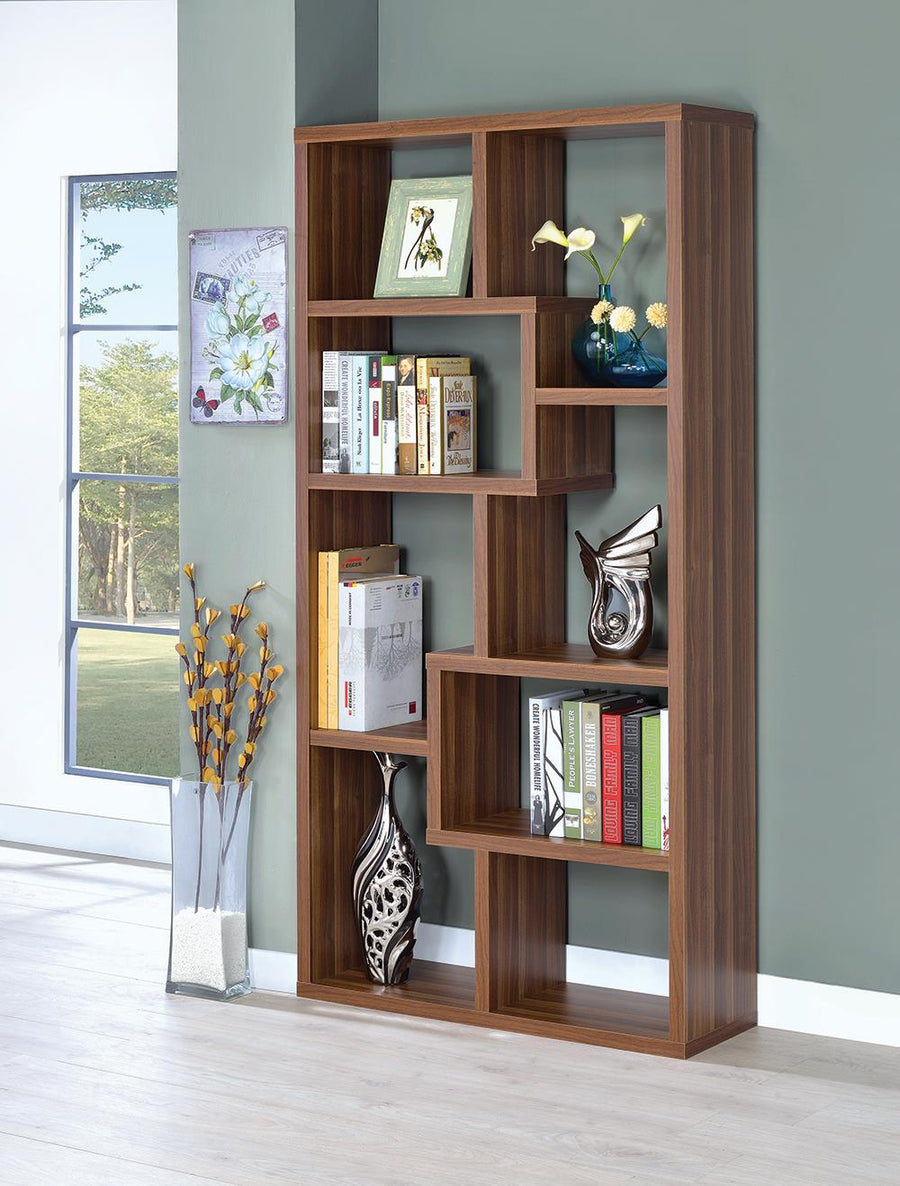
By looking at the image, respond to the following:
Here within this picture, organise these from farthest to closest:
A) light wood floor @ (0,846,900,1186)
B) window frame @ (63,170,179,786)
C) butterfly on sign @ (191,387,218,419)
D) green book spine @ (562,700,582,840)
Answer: window frame @ (63,170,179,786) < butterfly on sign @ (191,387,218,419) < green book spine @ (562,700,582,840) < light wood floor @ (0,846,900,1186)

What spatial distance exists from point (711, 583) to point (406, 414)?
79 cm

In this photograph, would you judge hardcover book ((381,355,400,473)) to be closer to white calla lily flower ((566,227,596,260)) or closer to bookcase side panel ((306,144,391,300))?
bookcase side panel ((306,144,391,300))

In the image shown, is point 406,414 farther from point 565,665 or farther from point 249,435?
point 565,665

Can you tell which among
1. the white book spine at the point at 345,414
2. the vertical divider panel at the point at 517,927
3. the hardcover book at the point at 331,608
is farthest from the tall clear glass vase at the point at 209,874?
the white book spine at the point at 345,414

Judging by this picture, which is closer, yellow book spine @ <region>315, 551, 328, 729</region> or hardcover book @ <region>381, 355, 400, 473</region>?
hardcover book @ <region>381, 355, 400, 473</region>

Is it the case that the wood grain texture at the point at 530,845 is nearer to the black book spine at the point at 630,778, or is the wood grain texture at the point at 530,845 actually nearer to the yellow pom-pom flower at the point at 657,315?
the black book spine at the point at 630,778

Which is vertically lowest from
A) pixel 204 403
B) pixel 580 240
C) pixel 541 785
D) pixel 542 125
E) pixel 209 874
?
pixel 209 874

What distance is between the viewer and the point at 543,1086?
141 inches

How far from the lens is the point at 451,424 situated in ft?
13.2

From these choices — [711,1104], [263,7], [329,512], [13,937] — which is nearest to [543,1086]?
[711,1104]

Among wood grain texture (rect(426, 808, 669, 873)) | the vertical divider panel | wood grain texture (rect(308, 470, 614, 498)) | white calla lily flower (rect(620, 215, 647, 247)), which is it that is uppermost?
white calla lily flower (rect(620, 215, 647, 247))

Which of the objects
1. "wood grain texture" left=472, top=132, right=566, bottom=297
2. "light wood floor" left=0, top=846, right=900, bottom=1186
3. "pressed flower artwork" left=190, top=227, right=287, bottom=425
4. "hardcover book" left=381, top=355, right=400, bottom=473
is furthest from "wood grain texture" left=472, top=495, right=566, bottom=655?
"light wood floor" left=0, top=846, right=900, bottom=1186

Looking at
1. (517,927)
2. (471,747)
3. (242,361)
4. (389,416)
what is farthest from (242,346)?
(517,927)

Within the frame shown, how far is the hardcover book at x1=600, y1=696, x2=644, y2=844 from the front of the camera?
3.83 meters
